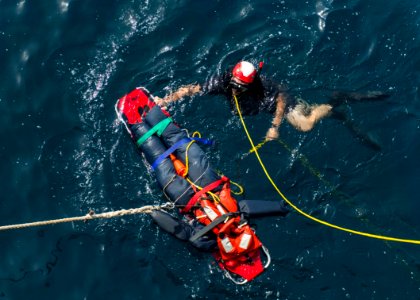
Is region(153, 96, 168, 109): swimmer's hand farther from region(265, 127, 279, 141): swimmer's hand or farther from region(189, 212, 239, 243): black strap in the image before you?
region(189, 212, 239, 243): black strap

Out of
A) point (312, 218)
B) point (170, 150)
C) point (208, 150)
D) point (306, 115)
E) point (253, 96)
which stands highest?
point (170, 150)

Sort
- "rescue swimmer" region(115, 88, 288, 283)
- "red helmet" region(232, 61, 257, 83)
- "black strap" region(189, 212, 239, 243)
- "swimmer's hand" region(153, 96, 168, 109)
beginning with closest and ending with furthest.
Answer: "black strap" region(189, 212, 239, 243)
"rescue swimmer" region(115, 88, 288, 283)
"red helmet" region(232, 61, 257, 83)
"swimmer's hand" region(153, 96, 168, 109)

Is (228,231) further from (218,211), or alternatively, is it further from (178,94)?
(178,94)

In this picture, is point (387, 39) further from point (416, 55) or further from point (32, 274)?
point (32, 274)

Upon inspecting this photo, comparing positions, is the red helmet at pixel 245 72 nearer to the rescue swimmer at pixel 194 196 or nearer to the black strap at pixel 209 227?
the rescue swimmer at pixel 194 196

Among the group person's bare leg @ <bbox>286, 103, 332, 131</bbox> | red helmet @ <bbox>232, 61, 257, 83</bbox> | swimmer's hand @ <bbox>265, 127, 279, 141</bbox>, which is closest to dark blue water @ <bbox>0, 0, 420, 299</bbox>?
swimmer's hand @ <bbox>265, 127, 279, 141</bbox>

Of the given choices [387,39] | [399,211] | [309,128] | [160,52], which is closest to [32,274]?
[160,52]

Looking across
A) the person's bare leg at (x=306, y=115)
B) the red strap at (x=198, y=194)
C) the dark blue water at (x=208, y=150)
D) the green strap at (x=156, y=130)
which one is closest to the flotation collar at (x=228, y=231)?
the red strap at (x=198, y=194)

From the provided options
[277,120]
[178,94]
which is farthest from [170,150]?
[277,120]
